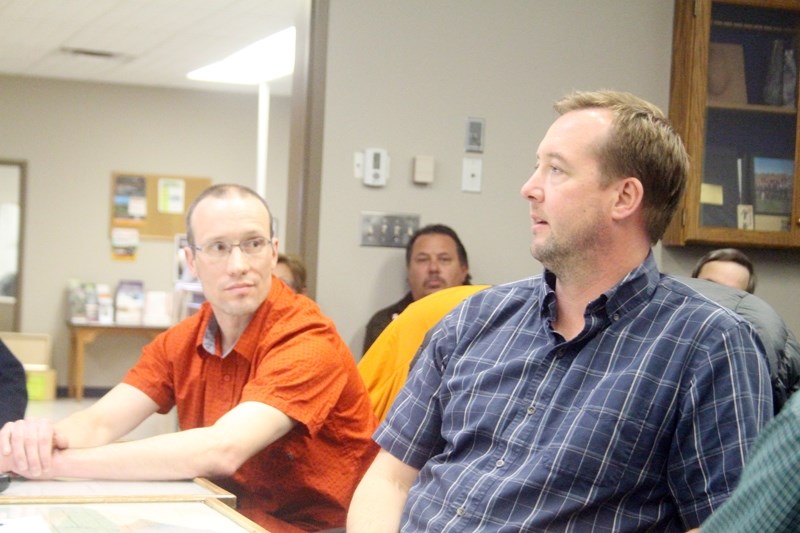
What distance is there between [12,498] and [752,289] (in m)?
2.72

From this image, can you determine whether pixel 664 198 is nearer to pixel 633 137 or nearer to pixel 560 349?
pixel 633 137

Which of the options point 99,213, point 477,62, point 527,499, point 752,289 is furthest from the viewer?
point 99,213

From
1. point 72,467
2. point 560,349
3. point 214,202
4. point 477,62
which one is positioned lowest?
point 72,467

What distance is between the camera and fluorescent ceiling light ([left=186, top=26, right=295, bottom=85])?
7112 millimetres

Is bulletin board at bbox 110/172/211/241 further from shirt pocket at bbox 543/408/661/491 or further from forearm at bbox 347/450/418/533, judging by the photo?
shirt pocket at bbox 543/408/661/491

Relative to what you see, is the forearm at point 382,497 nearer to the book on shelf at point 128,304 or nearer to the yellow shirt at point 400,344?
the yellow shirt at point 400,344

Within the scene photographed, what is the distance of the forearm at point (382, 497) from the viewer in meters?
1.65

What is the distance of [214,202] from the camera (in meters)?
2.24

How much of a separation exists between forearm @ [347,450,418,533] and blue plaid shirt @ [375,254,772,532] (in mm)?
35

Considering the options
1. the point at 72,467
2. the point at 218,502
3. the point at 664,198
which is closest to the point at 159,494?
the point at 218,502

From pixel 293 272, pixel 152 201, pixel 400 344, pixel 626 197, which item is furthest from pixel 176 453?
pixel 152 201

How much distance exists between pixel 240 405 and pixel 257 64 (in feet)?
20.6

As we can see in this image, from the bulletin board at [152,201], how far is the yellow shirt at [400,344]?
269 inches

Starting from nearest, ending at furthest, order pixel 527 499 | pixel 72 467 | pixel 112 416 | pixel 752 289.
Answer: pixel 527 499 < pixel 72 467 < pixel 112 416 < pixel 752 289
